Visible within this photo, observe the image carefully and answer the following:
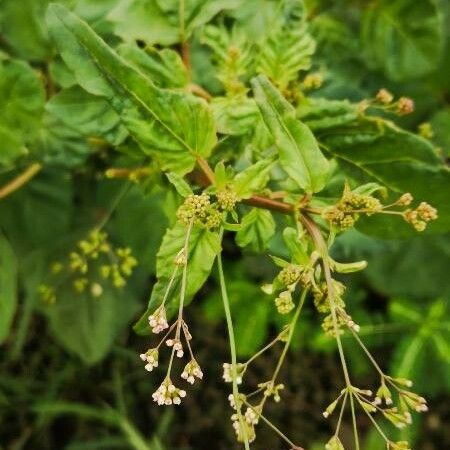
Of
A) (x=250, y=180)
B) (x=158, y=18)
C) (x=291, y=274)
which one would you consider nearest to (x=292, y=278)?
(x=291, y=274)

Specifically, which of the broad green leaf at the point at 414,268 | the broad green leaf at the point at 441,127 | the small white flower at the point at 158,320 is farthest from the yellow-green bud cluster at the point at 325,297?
the broad green leaf at the point at 414,268

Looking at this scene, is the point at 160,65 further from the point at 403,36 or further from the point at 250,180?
the point at 403,36

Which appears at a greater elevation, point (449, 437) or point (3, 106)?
point (3, 106)

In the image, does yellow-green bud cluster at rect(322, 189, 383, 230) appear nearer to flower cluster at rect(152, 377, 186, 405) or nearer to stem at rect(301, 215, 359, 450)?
stem at rect(301, 215, 359, 450)

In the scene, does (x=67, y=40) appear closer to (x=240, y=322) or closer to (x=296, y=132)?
(x=296, y=132)

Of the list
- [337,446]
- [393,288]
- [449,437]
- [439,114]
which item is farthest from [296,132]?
[449,437]
